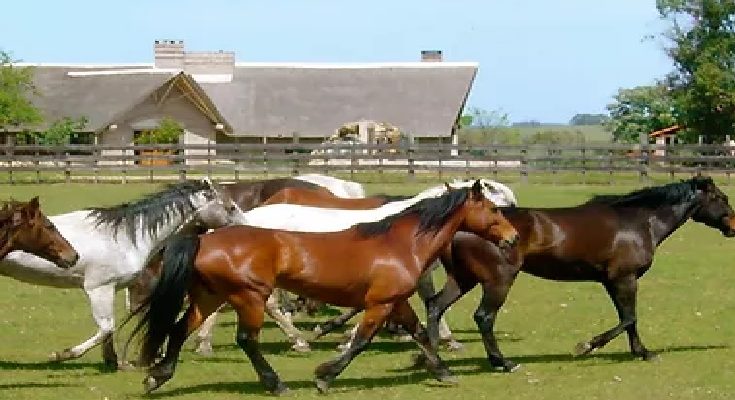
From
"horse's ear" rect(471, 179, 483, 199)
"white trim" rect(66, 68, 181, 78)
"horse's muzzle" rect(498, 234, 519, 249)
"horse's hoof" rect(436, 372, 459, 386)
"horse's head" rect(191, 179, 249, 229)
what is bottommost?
"horse's hoof" rect(436, 372, 459, 386)

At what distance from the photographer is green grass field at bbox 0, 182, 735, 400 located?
995 cm

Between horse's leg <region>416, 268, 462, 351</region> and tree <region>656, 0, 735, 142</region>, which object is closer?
horse's leg <region>416, 268, 462, 351</region>

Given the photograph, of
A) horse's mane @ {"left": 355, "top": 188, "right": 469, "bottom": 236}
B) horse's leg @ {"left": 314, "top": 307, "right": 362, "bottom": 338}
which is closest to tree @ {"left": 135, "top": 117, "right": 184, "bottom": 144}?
horse's leg @ {"left": 314, "top": 307, "right": 362, "bottom": 338}

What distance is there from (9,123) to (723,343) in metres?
42.2

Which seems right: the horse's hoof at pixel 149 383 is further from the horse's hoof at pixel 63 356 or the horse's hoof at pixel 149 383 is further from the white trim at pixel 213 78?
the white trim at pixel 213 78

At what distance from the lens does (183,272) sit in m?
9.48

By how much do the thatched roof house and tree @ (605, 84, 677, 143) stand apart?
23.3 metres

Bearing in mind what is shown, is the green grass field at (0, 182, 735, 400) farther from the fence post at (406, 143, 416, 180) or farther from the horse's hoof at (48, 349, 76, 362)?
the fence post at (406, 143, 416, 180)

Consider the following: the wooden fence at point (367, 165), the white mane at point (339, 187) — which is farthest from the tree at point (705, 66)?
the white mane at point (339, 187)

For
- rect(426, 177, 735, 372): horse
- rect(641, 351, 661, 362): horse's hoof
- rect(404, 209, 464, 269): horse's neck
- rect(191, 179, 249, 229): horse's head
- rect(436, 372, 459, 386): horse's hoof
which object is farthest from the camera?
rect(191, 179, 249, 229): horse's head

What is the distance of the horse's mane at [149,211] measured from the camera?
10891 millimetres

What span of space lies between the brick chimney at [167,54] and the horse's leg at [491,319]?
167 feet

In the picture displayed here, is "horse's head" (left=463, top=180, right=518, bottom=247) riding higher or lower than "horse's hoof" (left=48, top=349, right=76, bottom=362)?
higher

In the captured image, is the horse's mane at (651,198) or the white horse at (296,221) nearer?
the white horse at (296,221)
